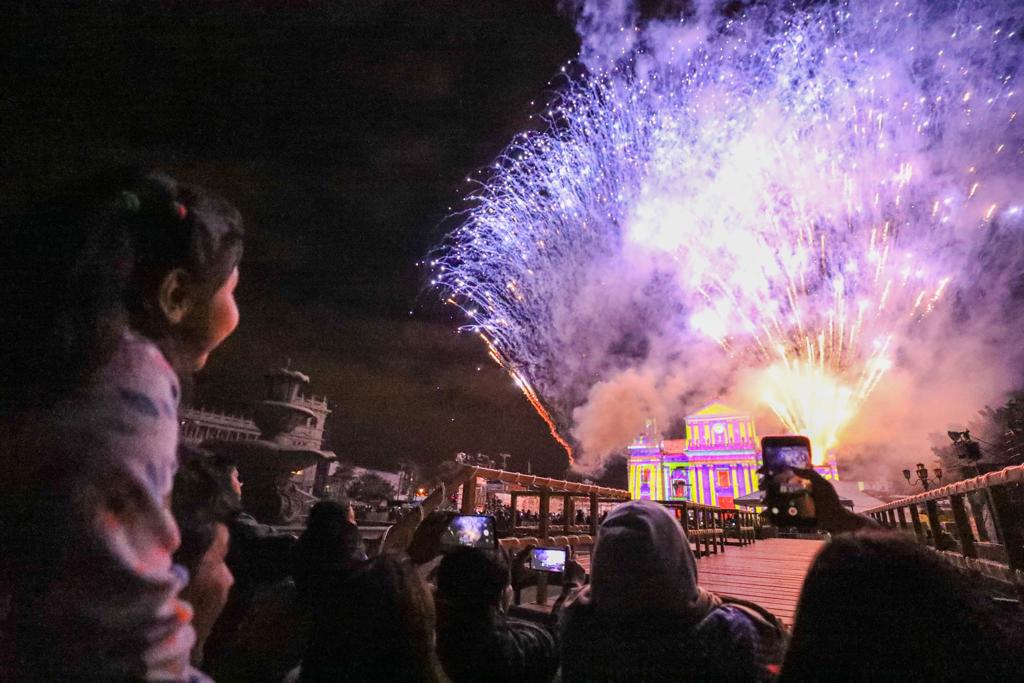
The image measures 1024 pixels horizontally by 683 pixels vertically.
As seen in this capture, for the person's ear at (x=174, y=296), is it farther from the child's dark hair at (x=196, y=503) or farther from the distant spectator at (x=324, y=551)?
the distant spectator at (x=324, y=551)

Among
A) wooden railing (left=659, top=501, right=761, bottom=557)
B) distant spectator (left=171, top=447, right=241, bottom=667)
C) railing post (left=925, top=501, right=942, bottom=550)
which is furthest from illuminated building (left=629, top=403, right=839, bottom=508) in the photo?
distant spectator (left=171, top=447, right=241, bottom=667)

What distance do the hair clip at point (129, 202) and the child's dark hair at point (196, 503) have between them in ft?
2.13

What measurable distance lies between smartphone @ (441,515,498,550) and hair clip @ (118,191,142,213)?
3.28m

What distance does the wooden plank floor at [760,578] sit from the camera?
211 inches

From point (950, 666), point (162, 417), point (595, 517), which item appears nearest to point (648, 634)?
point (950, 666)

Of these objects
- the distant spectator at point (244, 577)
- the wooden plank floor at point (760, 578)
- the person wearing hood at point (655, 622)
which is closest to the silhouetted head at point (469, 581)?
the person wearing hood at point (655, 622)

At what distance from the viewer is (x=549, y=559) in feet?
14.5

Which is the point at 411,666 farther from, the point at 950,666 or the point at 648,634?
the point at 950,666

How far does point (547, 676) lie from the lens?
2.46m

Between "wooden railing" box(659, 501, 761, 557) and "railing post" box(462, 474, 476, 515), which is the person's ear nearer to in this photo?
"railing post" box(462, 474, 476, 515)

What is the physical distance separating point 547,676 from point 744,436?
184 feet

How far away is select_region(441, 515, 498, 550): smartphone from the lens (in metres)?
3.82

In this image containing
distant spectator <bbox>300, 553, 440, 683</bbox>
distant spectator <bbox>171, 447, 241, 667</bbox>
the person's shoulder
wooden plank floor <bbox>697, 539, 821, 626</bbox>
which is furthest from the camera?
wooden plank floor <bbox>697, 539, 821, 626</bbox>

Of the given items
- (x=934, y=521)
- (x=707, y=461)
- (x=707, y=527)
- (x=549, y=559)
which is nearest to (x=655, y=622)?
(x=549, y=559)
